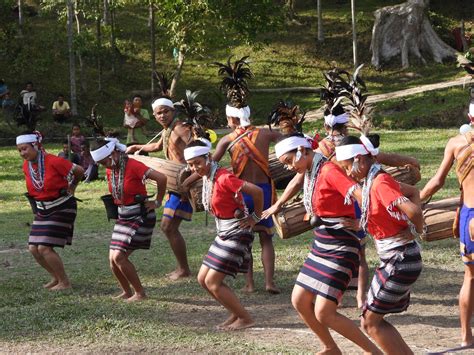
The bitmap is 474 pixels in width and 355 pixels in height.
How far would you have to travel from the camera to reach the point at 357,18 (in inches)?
1454

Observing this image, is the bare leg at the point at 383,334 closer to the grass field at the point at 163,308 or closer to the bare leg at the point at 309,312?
the bare leg at the point at 309,312

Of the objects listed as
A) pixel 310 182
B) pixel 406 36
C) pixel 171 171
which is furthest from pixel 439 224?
pixel 406 36

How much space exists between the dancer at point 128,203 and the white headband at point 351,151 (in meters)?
2.70

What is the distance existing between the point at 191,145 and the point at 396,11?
91.4 feet

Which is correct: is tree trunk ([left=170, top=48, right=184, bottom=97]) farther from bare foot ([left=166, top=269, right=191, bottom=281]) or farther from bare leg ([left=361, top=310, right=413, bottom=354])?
bare leg ([left=361, top=310, right=413, bottom=354])

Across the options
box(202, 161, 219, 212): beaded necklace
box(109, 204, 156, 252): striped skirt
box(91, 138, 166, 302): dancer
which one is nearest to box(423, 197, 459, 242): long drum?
box(202, 161, 219, 212): beaded necklace

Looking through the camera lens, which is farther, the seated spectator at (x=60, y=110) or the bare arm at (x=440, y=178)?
the seated spectator at (x=60, y=110)

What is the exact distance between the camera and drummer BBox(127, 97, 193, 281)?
31.0ft

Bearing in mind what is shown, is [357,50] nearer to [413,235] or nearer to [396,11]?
[396,11]

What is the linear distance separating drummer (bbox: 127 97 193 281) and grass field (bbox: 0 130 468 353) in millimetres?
277

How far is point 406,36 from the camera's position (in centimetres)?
3388

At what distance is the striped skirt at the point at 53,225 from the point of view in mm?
9078

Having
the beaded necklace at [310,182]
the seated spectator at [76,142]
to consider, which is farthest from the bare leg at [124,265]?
the seated spectator at [76,142]

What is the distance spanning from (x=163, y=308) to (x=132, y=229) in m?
0.78
